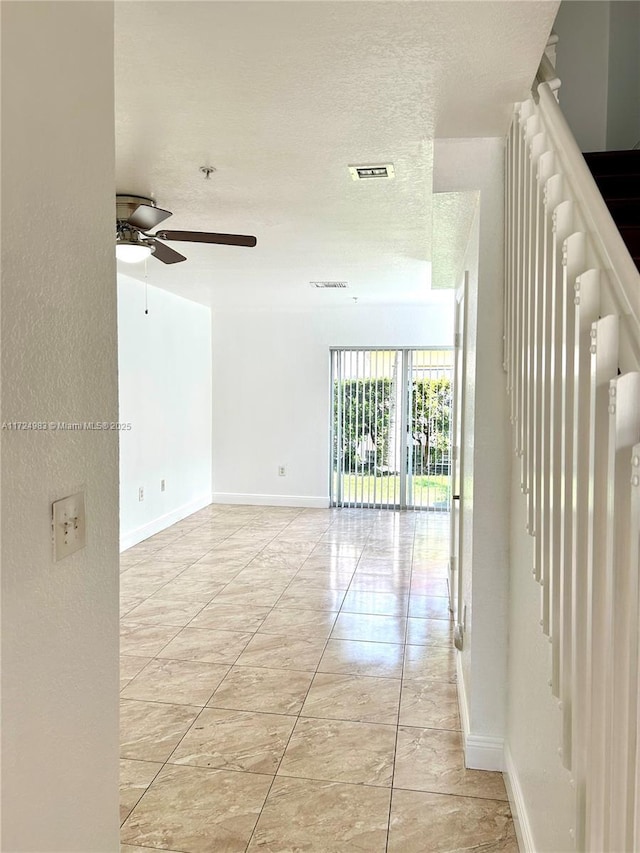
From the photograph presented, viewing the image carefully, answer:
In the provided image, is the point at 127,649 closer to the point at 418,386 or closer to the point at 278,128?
the point at 278,128

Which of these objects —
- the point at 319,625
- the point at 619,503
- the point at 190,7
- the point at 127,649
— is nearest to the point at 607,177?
the point at 190,7

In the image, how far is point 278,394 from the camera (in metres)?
8.16

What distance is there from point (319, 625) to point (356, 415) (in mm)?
4155

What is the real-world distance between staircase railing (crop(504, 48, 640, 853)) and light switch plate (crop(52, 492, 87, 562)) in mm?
979

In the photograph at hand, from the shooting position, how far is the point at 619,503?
0.91m

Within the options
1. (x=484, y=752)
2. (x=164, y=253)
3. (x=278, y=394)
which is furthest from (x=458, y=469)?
(x=278, y=394)

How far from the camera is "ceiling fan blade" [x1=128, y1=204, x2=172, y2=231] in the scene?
9.34 feet

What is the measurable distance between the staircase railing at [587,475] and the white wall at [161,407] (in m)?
4.56

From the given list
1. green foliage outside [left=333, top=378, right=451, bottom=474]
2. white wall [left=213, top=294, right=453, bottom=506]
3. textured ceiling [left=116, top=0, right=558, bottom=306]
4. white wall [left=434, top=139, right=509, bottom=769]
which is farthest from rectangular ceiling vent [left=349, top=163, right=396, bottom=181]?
green foliage outside [left=333, top=378, right=451, bottom=474]

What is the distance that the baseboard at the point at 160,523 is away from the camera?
5.95 meters

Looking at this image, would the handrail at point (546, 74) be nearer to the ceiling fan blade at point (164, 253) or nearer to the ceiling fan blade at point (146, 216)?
the ceiling fan blade at point (146, 216)

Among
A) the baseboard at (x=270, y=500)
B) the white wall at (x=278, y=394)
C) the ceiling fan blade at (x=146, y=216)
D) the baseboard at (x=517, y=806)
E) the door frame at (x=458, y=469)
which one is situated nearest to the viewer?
the baseboard at (x=517, y=806)

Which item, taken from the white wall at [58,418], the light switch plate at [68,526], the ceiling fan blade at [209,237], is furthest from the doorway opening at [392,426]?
the light switch plate at [68,526]

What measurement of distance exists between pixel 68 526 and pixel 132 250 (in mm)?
2203
